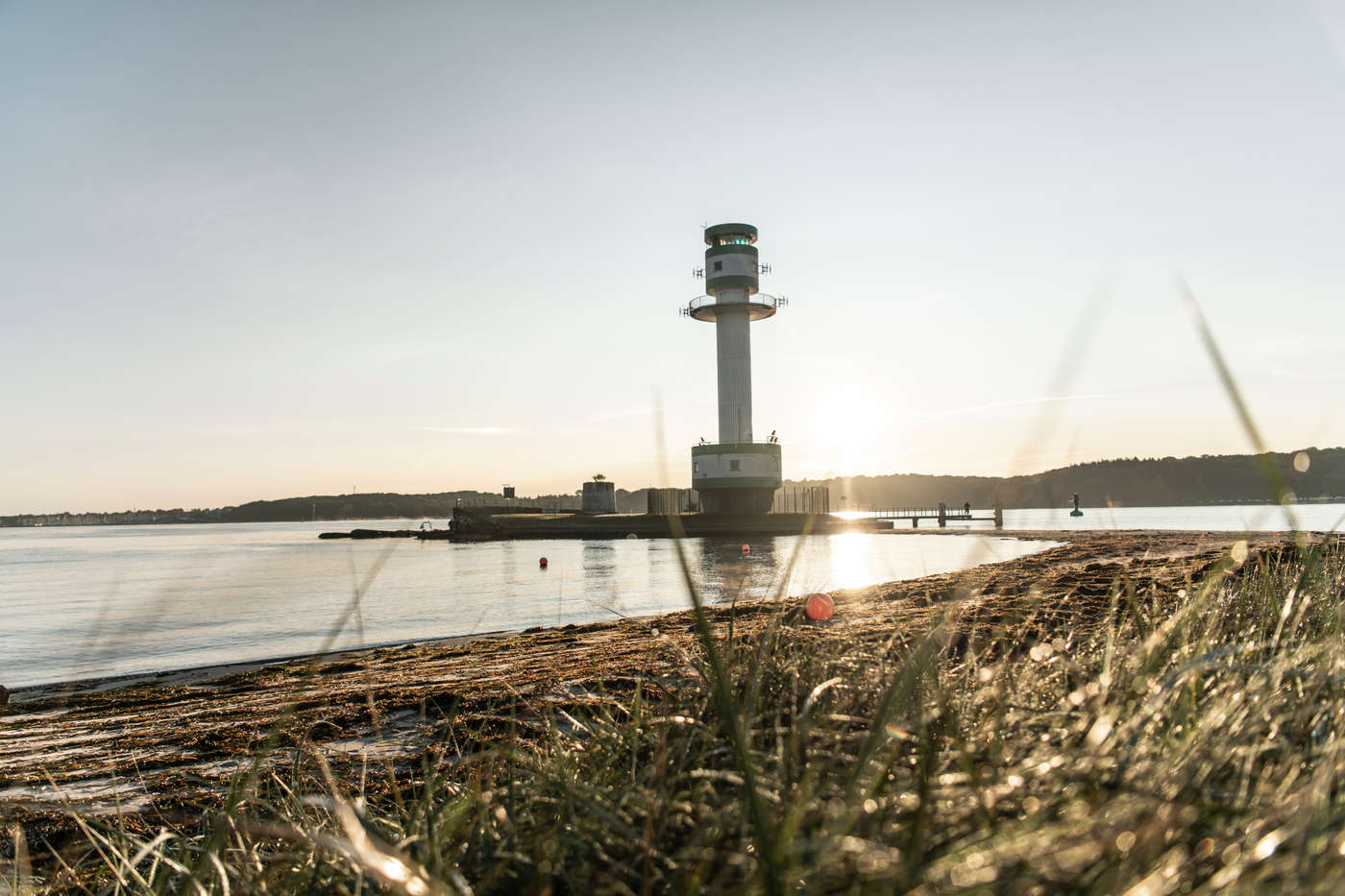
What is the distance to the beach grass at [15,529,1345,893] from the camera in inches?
42.9

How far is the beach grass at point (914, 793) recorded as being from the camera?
109 cm

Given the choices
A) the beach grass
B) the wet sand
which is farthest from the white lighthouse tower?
the beach grass

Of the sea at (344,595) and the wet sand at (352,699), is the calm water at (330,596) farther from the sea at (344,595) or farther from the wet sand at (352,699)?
the wet sand at (352,699)

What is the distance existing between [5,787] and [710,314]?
38.4 m

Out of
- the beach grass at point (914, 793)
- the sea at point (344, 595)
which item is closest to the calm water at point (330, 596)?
the sea at point (344, 595)

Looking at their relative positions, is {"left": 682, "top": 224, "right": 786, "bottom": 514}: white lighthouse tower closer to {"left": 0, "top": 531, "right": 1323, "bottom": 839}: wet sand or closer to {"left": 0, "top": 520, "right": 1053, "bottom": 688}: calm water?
{"left": 0, "top": 520, "right": 1053, "bottom": 688}: calm water

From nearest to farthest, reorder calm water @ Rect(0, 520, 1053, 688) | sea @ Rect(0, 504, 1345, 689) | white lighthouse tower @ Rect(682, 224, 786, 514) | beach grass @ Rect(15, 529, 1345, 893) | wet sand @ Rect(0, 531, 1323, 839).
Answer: beach grass @ Rect(15, 529, 1345, 893)
wet sand @ Rect(0, 531, 1323, 839)
sea @ Rect(0, 504, 1345, 689)
calm water @ Rect(0, 520, 1053, 688)
white lighthouse tower @ Rect(682, 224, 786, 514)

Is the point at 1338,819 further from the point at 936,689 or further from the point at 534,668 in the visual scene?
the point at 534,668

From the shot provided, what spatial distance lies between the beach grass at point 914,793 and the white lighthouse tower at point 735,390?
127 ft

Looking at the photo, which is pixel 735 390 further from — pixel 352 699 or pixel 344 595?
pixel 352 699

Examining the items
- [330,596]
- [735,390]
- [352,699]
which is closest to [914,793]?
[352,699]

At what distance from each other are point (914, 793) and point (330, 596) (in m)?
22.3

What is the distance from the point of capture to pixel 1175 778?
1.34 meters

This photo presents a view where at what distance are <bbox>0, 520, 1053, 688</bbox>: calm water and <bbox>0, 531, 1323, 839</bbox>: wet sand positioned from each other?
0.71 m
